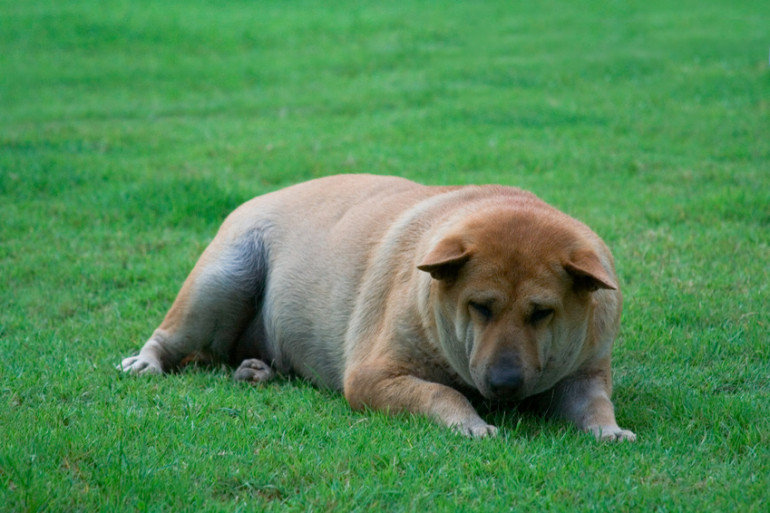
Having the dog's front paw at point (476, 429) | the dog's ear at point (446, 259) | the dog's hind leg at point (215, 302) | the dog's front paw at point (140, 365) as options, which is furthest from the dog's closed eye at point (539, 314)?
the dog's front paw at point (140, 365)

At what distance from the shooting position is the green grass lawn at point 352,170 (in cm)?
392

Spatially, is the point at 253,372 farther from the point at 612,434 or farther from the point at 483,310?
the point at 612,434

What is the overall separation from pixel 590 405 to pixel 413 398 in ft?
2.81

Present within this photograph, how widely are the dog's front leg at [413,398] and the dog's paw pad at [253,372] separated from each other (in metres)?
0.76

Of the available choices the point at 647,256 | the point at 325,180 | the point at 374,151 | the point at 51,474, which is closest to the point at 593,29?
the point at 374,151

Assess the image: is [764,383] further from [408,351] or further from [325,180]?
[325,180]

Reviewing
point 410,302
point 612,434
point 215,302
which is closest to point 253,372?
point 215,302

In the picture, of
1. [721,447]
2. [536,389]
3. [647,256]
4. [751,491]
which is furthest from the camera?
[647,256]

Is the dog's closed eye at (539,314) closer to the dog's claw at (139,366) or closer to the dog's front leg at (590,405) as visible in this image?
the dog's front leg at (590,405)

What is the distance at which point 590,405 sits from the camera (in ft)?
15.4

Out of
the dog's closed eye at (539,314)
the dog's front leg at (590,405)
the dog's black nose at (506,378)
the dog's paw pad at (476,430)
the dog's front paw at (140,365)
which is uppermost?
the dog's closed eye at (539,314)

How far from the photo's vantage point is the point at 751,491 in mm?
3736

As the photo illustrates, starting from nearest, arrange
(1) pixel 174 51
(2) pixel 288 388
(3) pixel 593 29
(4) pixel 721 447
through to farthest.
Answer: (4) pixel 721 447 → (2) pixel 288 388 → (1) pixel 174 51 → (3) pixel 593 29

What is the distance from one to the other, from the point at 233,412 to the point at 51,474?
3.83 ft
